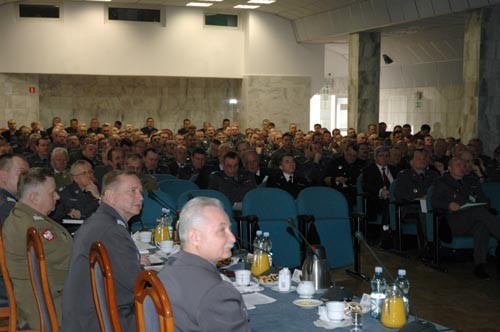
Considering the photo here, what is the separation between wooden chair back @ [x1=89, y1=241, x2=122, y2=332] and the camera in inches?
109

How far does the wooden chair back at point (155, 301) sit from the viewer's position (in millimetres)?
2006

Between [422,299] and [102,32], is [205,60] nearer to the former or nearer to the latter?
[102,32]

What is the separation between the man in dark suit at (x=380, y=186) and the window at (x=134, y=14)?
11365 mm

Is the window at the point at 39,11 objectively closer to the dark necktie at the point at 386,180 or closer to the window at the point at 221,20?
the window at the point at 221,20

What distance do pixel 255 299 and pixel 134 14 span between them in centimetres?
1620

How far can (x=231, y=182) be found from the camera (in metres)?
7.50

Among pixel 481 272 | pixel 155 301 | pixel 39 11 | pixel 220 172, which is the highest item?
pixel 39 11

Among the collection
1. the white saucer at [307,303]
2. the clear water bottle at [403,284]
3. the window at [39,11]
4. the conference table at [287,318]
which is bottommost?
the conference table at [287,318]

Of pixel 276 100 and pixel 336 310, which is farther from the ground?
pixel 276 100

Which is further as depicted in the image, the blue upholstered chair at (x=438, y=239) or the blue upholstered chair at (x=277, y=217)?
the blue upholstered chair at (x=438, y=239)

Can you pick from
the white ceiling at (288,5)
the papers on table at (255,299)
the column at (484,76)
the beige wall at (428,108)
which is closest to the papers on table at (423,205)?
the papers on table at (255,299)

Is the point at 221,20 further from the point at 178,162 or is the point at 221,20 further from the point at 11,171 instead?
the point at 11,171

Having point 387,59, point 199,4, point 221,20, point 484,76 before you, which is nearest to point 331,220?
point 484,76

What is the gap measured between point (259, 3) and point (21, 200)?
14.5 m
